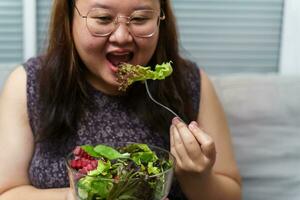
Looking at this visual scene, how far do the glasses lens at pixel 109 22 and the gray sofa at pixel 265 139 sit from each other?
520 millimetres

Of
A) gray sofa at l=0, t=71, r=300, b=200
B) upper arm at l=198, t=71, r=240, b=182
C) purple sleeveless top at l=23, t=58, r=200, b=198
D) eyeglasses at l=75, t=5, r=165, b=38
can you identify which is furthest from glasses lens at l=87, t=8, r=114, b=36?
gray sofa at l=0, t=71, r=300, b=200

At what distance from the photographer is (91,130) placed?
4.13ft

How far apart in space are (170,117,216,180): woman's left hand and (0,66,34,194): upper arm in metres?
0.43

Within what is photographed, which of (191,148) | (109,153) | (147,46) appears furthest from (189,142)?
(147,46)

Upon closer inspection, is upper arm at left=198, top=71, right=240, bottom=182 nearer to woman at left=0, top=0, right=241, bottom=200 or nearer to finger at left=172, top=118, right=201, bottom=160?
woman at left=0, top=0, right=241, bottom=200

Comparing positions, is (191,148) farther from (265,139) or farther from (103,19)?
(265,139)

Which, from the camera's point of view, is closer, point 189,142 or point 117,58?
point 189,142

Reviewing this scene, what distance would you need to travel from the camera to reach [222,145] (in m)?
1.32

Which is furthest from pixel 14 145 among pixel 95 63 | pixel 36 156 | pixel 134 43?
pixel 134 43

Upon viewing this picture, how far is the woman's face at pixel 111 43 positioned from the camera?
43.7 inches

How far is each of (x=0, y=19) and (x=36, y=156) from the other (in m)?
0.84

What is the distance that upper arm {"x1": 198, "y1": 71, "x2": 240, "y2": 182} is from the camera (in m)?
1.31

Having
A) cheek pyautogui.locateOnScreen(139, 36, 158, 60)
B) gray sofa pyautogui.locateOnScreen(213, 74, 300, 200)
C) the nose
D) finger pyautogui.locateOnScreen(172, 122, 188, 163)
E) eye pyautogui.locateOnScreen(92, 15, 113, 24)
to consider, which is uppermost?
eye pyautogui.locateOnScreen(92, 15, 113, 24)

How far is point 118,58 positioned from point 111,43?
48 mm
